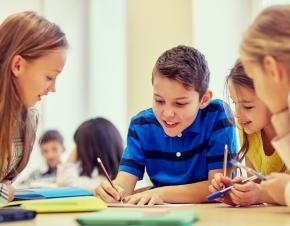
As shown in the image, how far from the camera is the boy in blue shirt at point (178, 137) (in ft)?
5.98

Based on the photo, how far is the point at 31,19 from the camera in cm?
178

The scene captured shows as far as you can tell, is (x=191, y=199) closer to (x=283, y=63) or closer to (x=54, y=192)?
(x=54, y=192)

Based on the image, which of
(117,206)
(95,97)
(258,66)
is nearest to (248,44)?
(258,66)

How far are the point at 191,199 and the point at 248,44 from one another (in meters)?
0.71

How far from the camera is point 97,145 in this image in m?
3.21

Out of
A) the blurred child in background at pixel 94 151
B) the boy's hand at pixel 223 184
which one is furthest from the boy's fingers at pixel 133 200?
the blurred child in background at pixel 94 151

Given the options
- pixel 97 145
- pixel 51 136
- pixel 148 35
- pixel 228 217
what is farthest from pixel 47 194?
pixel 51 136

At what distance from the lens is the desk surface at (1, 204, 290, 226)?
3.73 feet

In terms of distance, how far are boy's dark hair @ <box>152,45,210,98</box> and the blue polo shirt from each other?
111 millimetres

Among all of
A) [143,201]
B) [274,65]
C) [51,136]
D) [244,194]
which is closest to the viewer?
[274,65]

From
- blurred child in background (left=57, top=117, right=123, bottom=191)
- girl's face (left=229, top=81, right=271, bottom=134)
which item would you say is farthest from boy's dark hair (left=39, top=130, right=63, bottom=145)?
girl's face (left=229, top=81, right=271, bottom=134)

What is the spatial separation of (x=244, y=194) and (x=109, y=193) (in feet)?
1.42

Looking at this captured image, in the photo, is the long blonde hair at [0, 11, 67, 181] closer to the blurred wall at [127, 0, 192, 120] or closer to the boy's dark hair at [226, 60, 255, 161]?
the boy's dark hair at [226, 60, 255, 161]

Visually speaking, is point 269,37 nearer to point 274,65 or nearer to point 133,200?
point 274,65
